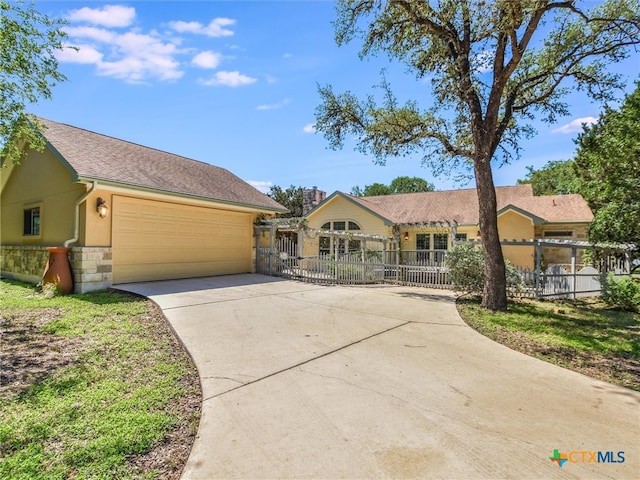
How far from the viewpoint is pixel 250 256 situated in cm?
1401

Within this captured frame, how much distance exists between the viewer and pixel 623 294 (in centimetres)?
939

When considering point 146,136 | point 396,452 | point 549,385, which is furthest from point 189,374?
point 146,136

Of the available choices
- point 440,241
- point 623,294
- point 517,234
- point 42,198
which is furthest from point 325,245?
point 623,294

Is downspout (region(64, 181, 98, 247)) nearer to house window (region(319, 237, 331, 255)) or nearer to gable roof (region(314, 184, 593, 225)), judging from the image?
gable roof (region(314, 184, 593, 225))

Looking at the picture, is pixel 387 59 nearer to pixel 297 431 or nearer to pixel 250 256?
pixel 250 256

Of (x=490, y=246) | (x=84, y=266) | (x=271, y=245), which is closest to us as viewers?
(x=490, y=246)

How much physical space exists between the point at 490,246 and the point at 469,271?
1439 millimetres

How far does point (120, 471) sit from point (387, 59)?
448 inches

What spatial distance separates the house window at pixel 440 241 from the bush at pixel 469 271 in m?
8.20

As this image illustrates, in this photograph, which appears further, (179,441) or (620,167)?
(620,167)

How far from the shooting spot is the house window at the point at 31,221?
11.1 metres

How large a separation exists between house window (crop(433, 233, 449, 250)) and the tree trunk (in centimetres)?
1021

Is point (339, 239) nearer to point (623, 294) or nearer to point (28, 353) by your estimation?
point (623, 294)

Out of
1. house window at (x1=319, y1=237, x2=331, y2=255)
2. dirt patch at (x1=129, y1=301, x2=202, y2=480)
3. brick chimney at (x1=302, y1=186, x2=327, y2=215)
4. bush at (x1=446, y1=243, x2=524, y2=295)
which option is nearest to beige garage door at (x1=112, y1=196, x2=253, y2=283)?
dirt patch at (x1=129, y1=301, x2=202, y2=480)
